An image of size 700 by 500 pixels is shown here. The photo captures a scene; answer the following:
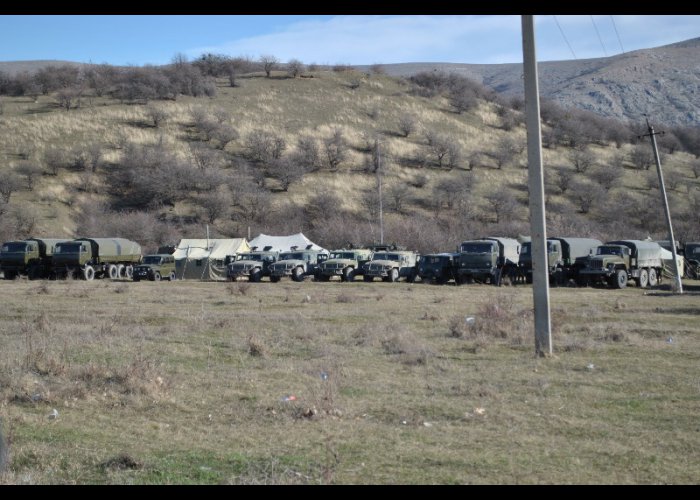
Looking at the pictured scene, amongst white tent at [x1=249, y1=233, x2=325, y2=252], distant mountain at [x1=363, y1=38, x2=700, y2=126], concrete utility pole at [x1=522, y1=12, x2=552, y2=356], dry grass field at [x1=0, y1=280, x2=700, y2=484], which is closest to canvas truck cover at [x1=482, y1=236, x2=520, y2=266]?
white tent at [x1=249, y1=233, x2=325, y2=252]

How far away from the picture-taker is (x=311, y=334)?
15.1 metres

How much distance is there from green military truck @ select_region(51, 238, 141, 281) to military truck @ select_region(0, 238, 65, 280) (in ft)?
2.54

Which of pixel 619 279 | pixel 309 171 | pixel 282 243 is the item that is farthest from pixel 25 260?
pixel 309 171

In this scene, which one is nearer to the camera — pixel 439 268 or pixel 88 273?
pixel 439 268

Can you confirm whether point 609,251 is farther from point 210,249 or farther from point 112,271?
point 112,271

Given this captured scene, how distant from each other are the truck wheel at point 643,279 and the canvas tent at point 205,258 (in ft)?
68.2

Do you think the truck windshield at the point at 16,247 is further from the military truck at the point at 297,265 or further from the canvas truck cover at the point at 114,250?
the military truck at the point at 297,265

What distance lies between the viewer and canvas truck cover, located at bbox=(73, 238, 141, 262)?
41341mm

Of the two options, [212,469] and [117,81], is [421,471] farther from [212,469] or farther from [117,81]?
[117,81]

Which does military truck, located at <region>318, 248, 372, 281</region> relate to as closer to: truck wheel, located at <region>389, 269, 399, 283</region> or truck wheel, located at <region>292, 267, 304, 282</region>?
truck wheel, located at <region>292, 267, 304, 282</region>

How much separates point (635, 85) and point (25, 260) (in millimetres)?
99193

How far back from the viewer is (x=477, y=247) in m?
36.4

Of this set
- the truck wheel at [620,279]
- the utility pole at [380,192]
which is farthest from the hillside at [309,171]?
the truck wheel at [620,279]

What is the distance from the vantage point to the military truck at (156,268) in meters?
40.8
